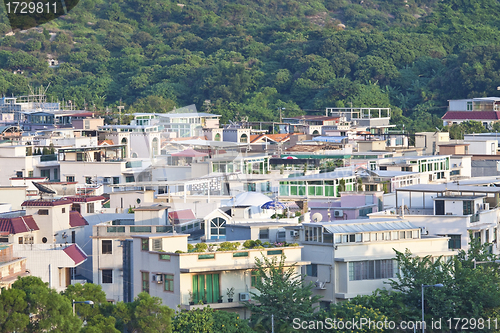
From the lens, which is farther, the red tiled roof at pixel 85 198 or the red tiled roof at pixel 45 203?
the red tiled roof at pixel 85 198

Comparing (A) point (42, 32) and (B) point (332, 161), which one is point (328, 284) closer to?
(B) point (332, 161)

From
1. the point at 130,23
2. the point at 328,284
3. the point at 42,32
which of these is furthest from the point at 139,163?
the point at 130,23

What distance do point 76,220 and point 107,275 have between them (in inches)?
134

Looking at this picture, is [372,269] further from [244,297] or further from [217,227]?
[217,227]

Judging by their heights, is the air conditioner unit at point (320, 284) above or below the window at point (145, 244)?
below

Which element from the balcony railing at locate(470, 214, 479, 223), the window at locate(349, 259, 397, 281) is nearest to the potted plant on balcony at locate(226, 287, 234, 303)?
the window at locate(349, 259, 397, 281)

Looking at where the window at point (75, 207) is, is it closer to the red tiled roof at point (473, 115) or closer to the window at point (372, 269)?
the window at point (372, 269)

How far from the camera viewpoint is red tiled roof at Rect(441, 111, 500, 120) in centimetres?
5866

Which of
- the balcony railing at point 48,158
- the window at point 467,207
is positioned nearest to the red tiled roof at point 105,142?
the balcony railing at point 48,158

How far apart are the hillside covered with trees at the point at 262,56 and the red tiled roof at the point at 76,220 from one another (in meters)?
41.2

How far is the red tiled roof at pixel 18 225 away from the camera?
2014 cm

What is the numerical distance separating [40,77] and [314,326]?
7585cm

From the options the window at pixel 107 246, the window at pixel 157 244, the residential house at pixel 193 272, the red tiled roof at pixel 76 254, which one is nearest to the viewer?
the residential house at pixel 193 272

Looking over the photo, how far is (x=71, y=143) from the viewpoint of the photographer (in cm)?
3938
